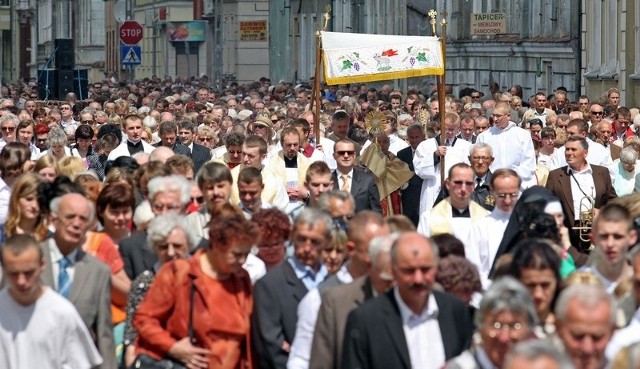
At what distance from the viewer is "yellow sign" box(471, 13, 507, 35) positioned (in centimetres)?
4525

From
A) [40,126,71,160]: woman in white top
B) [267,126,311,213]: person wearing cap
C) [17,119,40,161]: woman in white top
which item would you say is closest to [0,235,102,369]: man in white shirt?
[267,126,311,213]: person wearing cap

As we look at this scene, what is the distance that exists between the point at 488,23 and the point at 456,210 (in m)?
31.2

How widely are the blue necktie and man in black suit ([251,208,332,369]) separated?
0.95 meters

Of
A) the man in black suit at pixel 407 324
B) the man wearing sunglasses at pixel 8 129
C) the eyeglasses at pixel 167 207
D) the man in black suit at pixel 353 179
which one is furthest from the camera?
the man wearing sunglasses at pixel 8 129

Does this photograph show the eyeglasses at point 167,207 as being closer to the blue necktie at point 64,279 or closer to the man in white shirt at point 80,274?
the man in white shirt at point 80,274

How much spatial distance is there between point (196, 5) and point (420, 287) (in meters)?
75.8

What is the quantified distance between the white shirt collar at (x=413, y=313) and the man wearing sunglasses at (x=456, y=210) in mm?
4696

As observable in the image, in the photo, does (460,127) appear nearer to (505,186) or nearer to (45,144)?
(45,144)

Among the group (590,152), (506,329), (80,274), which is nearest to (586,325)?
(506,329)

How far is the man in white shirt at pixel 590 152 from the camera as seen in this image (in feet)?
67.4

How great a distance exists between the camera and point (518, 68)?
4438 centimetres

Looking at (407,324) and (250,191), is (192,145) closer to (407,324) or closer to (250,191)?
(250,191)

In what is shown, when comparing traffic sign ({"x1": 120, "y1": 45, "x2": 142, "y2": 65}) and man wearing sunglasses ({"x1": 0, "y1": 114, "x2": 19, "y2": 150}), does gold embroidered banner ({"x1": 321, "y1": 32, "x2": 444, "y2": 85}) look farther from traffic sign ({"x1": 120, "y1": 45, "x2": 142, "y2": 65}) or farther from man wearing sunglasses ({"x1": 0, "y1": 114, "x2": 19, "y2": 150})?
traffic sign ({"x1": 120, "y1": 45, "x2": 142, "y2": 65})

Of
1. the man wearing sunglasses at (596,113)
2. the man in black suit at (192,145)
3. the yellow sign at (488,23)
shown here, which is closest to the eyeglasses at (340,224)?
the man in black suit at (192,145)
